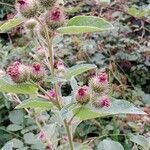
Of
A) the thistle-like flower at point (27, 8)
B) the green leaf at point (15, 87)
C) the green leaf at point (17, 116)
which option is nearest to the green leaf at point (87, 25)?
the thistle-like flower at point (27, 8)

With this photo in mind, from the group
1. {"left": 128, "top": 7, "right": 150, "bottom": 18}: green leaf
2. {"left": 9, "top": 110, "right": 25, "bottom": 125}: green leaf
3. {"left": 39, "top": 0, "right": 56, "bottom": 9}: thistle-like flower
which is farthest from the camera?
{"left": 128, "top": 7, "right": 150, "bottom": 18}: green leaf

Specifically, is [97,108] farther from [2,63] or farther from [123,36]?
[123,36]

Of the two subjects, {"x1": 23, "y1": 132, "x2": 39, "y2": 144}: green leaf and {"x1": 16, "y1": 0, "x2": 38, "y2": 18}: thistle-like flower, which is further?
{"x1": 23, "y1": 132, "x2": 39, "y2": 144}: green leaf

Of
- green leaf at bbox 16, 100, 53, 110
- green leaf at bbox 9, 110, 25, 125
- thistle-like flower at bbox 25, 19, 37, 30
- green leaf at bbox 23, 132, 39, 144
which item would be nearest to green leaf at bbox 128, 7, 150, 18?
green leaf at bbox 9, 110, 25, 125

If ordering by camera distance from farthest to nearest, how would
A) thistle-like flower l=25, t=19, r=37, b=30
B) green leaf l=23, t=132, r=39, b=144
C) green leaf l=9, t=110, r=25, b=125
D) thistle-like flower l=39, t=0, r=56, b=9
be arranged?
green leaf l=9, t=110, r=25, b=125 → green leaf l=23, t=132, r=39, b=144 → thistle-like flower l=25, t=19, r=37, b=30 → thistle-like flower l=39, t=0, r=56, b=9

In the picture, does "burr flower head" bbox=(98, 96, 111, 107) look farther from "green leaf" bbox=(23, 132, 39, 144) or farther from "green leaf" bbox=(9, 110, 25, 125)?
"green leaf" bbox=(9, 110, 25, 125)

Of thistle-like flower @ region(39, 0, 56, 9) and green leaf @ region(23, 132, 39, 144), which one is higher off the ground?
thistle-like flower @ region(39, 0, 56, 9)
